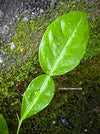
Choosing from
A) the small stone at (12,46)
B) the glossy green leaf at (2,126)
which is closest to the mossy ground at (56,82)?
the small stone at (12,46)

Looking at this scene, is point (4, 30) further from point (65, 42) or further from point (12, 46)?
point (65, 42)

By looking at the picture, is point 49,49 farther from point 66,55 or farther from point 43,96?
point 43,96

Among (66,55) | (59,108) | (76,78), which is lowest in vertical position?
(59,108)

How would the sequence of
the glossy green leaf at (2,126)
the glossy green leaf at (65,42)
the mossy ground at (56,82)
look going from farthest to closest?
the mossy ground at (56,82), the glossy green leaf at (2,126), the glossy green leaf at (65,42)

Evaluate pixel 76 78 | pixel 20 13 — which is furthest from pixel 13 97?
pixel 20 13

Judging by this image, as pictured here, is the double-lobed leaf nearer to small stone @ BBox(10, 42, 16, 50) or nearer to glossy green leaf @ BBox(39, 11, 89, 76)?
glossy green leaf @ BBox(39, 11, 89, 76)

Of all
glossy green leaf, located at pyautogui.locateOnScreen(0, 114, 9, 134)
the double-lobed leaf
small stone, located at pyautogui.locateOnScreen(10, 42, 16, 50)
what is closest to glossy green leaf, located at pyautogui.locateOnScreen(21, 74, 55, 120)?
the double-lobed leaf

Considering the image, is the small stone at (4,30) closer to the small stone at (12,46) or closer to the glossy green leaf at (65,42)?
the small stone at (12,46)
